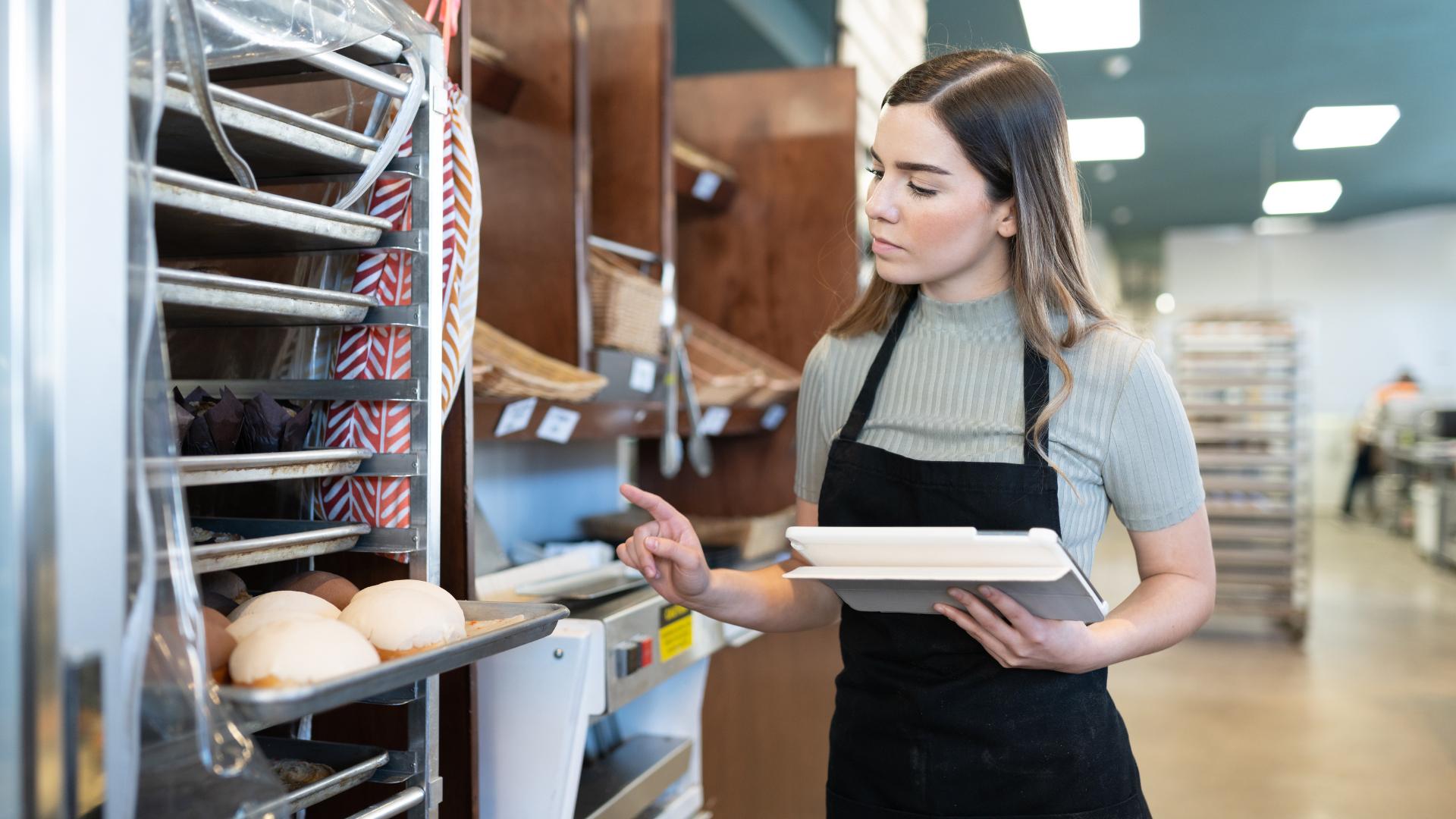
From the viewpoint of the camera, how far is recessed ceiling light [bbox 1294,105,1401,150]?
830cm

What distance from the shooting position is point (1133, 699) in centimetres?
518

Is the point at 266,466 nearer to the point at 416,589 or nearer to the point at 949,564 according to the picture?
the point at 416,589

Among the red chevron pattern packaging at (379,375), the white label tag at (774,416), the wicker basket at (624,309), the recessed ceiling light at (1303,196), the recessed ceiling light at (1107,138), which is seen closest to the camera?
the red chevron pattern packaging at (379,375)

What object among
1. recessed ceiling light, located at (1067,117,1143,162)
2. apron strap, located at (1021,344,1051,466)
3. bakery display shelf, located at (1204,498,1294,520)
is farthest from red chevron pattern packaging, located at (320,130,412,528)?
recessed ceiling light, located at (1067,117,1143,162)

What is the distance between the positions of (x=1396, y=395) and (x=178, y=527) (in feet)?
42.6

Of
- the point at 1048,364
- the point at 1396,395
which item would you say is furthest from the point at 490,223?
the point at 1396,395

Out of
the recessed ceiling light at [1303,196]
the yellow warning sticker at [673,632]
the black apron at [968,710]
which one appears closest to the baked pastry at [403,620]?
the black apron at [968,710]

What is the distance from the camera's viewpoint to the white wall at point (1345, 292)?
1315 centimetres

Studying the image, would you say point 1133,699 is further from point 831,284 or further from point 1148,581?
point 1148,581

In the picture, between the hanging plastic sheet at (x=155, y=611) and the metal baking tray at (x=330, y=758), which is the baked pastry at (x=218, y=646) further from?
the metal baking tray at (x=330, y=758)

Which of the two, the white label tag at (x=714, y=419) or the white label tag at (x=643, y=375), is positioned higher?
the white label tag at (x=643, y=375)

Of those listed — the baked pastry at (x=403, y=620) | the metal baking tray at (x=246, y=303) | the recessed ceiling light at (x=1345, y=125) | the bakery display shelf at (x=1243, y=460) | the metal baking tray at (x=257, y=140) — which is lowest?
the bakery display shelf at (x=1243, y=460)

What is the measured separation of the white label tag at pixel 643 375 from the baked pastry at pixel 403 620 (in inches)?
62.5

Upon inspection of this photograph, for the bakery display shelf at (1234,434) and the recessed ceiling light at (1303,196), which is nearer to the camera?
the bakery display shelf at (1234,434)
